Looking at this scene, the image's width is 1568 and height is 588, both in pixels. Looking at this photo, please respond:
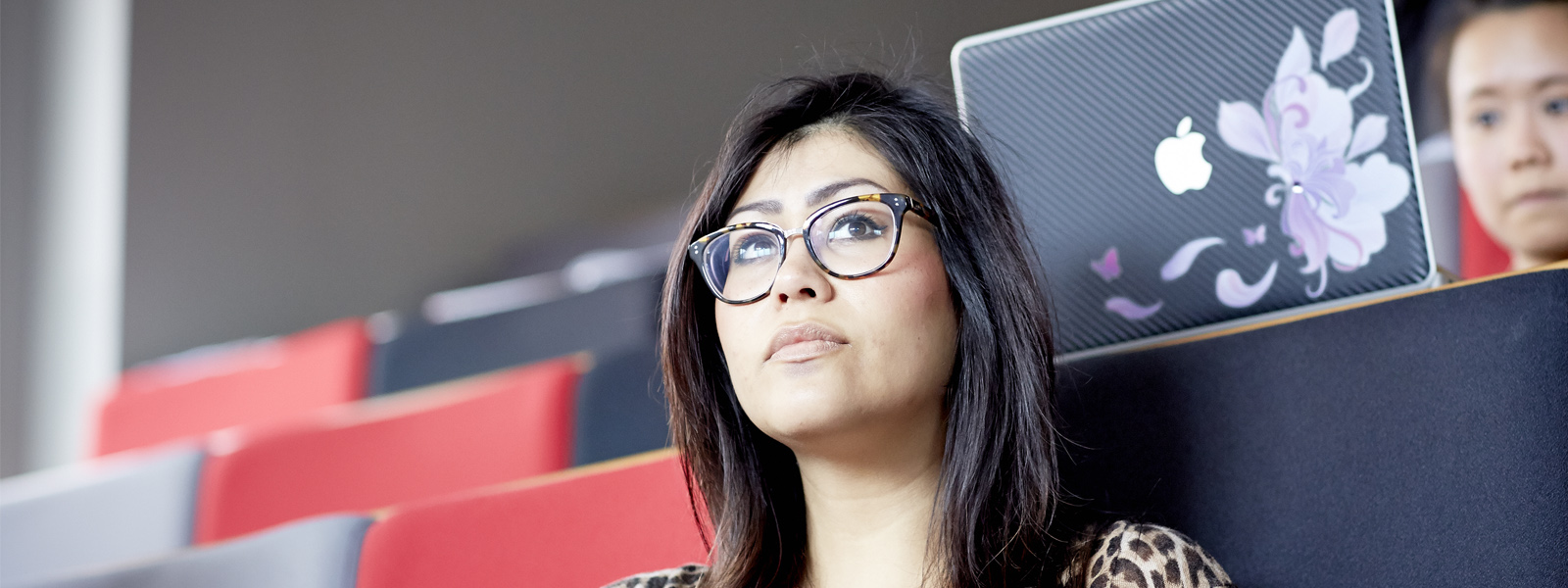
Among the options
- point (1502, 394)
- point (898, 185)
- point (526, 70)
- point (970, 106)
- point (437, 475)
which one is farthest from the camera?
point (526, 70)

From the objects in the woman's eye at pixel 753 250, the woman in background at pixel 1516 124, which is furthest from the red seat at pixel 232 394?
the woman in background at pixel 1516 124

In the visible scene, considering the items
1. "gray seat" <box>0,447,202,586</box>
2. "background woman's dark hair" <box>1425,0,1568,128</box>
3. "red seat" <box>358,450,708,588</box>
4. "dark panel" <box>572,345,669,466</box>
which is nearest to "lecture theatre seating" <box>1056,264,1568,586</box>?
"red seat" <box>358,450,708,588</box>

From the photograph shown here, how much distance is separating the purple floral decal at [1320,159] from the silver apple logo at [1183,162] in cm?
3

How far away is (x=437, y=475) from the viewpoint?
1.60 m

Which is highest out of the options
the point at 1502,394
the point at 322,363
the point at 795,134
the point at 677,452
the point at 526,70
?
the point at 526,70

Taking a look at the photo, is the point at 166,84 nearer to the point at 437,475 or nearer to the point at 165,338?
the point at 165,338

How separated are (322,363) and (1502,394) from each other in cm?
187

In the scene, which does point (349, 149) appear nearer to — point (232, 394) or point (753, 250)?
A: point (232, 394)

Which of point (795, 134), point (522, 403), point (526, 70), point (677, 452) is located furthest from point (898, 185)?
point (526, 70)

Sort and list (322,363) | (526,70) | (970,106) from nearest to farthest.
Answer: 1. (970,106)
2. (322,363)
3. (526,70)

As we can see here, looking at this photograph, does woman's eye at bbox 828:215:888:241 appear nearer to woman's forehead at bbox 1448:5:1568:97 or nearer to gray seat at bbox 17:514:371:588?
gray seat at bbox 17:514:371:588

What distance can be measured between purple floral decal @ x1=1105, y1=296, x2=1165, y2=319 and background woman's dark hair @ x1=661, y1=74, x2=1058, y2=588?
0.30 ft

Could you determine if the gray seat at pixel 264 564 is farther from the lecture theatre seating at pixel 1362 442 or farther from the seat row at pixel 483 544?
the lecture theatre seating at pixel 1362 442

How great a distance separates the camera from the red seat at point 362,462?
61.0 inches
